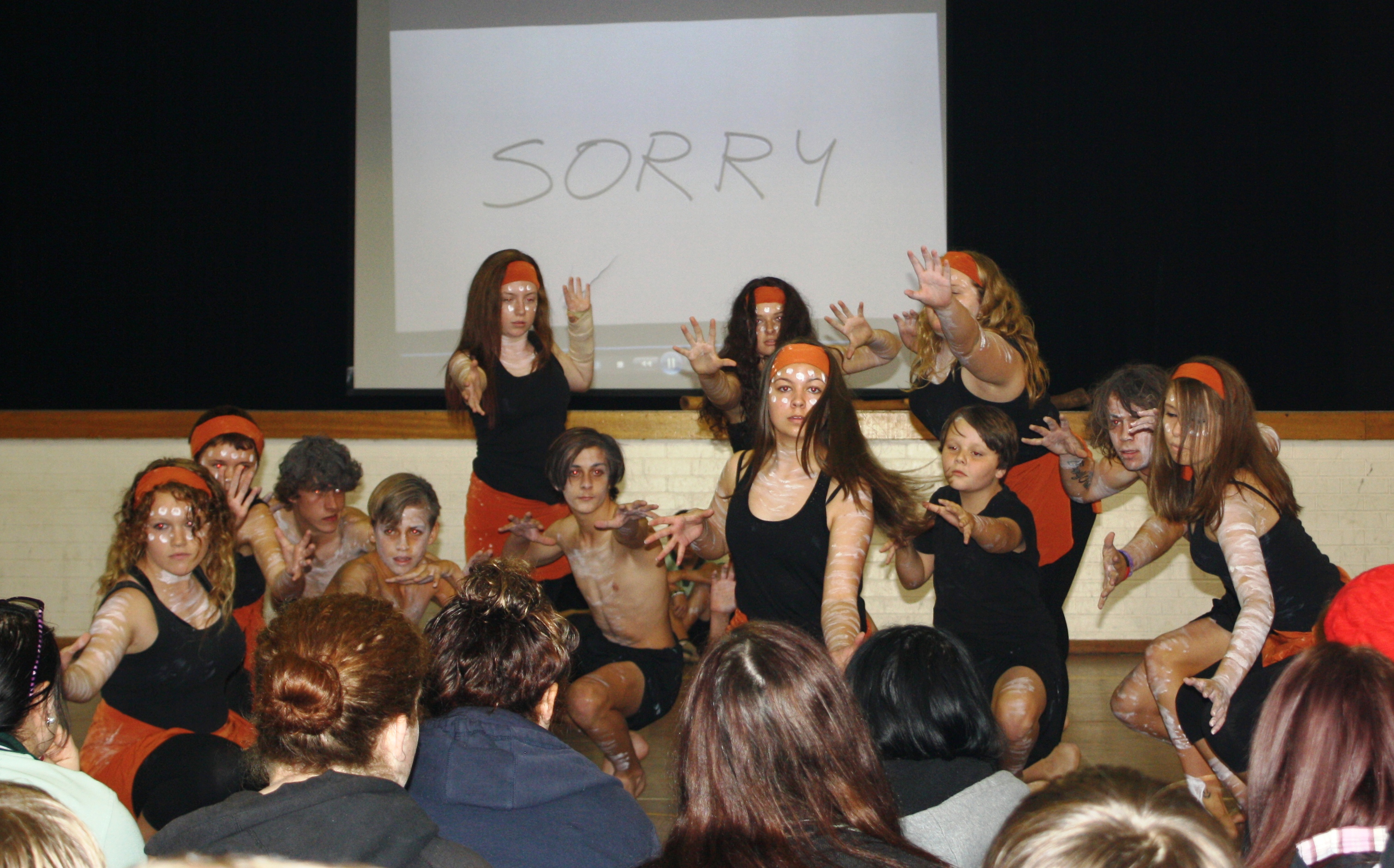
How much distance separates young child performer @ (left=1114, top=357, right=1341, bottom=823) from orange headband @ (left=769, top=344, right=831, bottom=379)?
95 cm

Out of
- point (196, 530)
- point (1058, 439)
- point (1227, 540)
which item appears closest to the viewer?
point (1227, 540)

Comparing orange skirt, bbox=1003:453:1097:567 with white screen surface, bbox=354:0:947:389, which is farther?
white screen surface, bbox=354:0:947:389

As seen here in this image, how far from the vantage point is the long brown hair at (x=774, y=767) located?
121 cm

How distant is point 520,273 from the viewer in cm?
379

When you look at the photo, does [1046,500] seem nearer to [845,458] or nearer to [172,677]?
[845,458]

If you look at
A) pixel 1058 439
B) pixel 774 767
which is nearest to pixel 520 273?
pixel 1058 439

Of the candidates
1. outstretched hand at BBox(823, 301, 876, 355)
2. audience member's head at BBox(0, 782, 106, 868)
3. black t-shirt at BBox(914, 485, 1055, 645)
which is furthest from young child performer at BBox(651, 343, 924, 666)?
audience member's head at BBox(0, 782, 106, 868)

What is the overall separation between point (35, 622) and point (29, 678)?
0.32 feet

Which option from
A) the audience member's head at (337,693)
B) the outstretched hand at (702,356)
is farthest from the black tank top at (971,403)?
the audience member's head at (337,693)

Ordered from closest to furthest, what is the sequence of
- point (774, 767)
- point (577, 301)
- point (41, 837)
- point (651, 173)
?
1. point (41, 837)
2. point (774, 767)
3. point (577, 301)
4. point (651, 173)

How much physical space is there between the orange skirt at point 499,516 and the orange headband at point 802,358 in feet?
4.17

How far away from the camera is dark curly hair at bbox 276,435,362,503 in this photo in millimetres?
3762

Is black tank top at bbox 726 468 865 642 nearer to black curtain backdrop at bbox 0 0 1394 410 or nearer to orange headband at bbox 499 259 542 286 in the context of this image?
orange headband at bbox 499 259 542 286

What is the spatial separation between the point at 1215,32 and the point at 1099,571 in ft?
10.5
